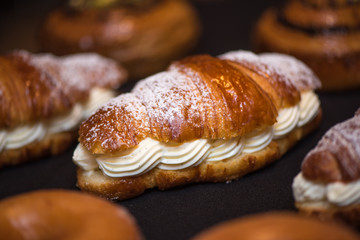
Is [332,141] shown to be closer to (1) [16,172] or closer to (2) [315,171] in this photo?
(2) [315,171]

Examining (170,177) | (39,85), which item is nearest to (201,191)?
(170,177)

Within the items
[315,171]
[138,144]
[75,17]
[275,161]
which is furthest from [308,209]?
[75,17]

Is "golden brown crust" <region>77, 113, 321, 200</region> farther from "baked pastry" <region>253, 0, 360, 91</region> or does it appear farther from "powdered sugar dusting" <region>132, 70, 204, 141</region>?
"baked pastry" <region>253, 0, 360, 91</region>

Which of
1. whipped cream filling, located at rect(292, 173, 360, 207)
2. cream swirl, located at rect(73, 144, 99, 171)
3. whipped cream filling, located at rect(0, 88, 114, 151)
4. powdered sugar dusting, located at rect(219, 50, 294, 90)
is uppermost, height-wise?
powdered sugar dusting, located at rect(219, 50, 294, 90)

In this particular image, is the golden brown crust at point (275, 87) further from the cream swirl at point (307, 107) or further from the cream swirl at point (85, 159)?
the cream swirl at point (85, 159)

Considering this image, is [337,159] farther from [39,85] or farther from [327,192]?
[39,85]

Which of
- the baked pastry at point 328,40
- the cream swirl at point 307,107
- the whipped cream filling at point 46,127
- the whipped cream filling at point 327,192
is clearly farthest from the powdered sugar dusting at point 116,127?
the baked pastry at point 328,40

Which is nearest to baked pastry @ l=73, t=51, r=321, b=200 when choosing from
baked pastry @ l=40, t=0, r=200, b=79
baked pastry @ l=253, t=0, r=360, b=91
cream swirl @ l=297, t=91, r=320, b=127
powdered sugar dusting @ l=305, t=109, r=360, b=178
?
cream swirl @ l=297, t=91, r=320, b=127
